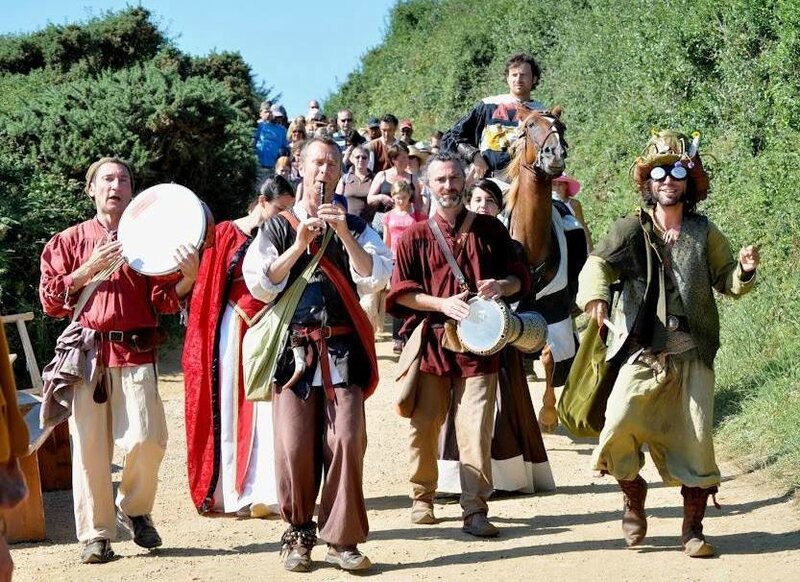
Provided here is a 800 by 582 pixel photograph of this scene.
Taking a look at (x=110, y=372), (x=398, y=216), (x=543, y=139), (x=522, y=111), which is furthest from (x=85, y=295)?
(x=398, y=216)

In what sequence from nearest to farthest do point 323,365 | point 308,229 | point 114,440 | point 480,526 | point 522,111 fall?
1. point 308,229
2. point 323,365
3. point 114,440
4. point 480,526
5. point 522,111

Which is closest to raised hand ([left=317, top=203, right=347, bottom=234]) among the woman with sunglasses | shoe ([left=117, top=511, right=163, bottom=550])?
shoe ([left=117, top=511, right=163, bottom=550])

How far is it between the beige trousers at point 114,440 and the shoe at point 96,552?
38 millimetres

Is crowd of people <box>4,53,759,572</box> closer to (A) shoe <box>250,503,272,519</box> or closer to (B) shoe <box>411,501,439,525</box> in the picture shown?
(B) shoe <box>411,501,439,525</box>

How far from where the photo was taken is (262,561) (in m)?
7.49

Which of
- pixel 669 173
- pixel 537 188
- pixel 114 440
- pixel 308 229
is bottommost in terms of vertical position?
pixel 114 440

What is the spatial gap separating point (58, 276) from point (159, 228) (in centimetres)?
68

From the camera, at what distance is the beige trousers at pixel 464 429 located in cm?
→ 772

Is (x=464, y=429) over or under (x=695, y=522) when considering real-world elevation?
over

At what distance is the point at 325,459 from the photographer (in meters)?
7.11

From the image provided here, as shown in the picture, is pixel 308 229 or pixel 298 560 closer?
pixel 308 229

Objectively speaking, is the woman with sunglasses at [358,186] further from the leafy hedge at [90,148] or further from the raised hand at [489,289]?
the raised hand at [489,289]

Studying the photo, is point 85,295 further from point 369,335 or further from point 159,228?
→ point 369,335

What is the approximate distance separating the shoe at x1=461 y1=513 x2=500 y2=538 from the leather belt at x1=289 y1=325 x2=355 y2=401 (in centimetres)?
125
